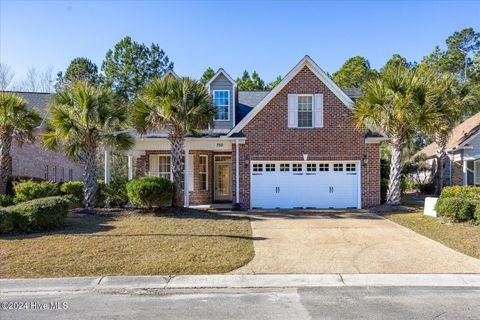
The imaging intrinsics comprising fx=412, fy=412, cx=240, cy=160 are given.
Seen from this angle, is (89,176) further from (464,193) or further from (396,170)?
(464,193)

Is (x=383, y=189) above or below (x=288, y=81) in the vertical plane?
below

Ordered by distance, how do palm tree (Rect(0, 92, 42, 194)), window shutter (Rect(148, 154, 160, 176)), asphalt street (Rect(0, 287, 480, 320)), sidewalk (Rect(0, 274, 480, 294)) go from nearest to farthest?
1. asphalt street (Rect(0, 287, 480, 320))
2. sidewalk (Rect(0, 274, 480, 294))
3. palm tree (Rect(0, 92, 42, 194))
4. window shutter (Rect(148, 154, 160, 176))

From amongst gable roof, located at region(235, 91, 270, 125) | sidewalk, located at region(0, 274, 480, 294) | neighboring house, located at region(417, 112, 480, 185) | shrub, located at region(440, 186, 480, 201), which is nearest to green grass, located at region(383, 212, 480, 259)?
shrub, located at region(440, 186, 480, 201)

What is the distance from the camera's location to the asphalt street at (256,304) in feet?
19.9

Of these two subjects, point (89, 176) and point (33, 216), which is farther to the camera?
point (89, 176)

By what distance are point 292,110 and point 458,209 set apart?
7.95 m

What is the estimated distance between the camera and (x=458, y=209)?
44.3 feet

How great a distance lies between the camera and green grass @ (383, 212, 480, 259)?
10602 millimetres

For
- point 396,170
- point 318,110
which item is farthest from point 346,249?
point 318,110

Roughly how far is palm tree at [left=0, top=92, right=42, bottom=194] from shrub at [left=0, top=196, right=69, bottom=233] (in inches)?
247

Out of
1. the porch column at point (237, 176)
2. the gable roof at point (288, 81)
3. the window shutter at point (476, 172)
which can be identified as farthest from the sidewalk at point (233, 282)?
the window shutter at point (476, 172)

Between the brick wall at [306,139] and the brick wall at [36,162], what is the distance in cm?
929

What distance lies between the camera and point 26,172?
2458 cm

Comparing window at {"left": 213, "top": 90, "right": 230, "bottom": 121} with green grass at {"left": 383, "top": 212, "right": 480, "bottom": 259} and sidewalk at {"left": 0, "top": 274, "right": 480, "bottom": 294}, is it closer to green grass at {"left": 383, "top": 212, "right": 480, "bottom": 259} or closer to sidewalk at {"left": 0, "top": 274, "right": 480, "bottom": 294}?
green grass at {"left": 383, "top": 212, "right": 480, "bottom": 259}
